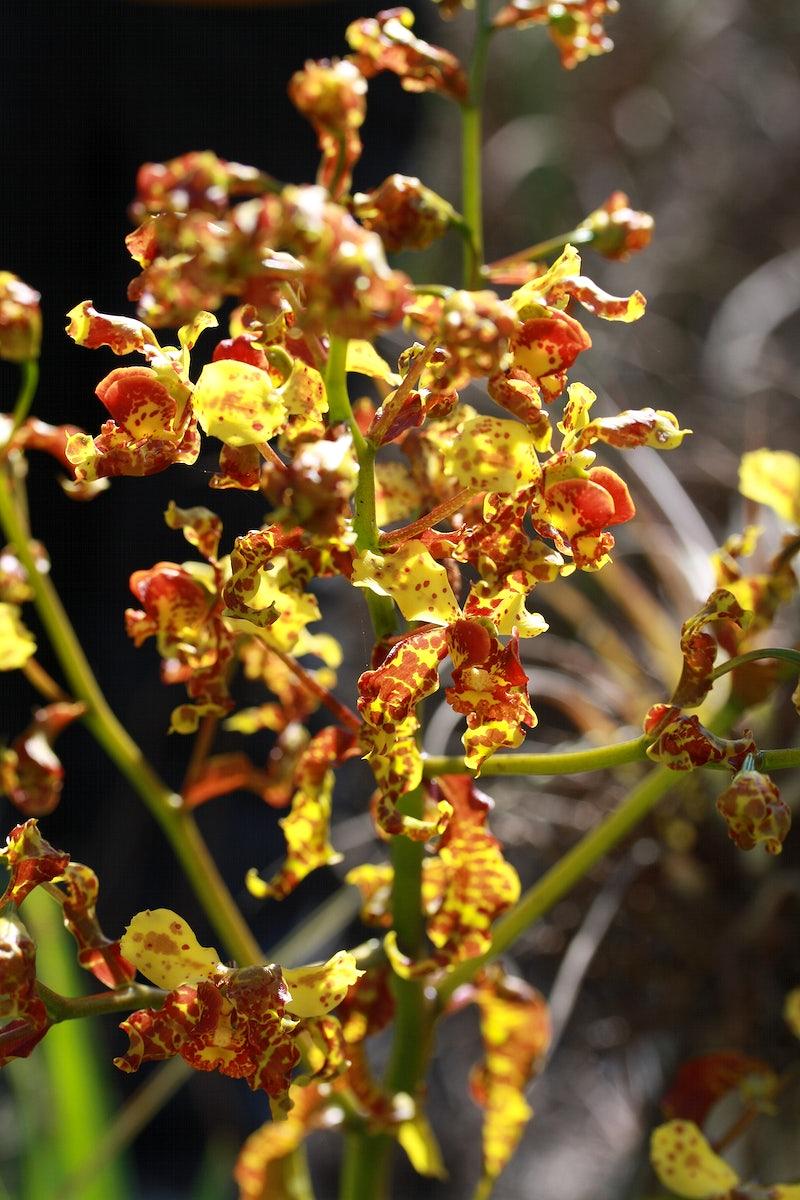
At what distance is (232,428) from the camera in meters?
0.36

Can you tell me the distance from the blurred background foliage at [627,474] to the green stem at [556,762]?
1.47ft

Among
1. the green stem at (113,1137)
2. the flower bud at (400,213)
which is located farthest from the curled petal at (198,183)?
the green stem at (113,1137)

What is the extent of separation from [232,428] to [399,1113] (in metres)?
0.29

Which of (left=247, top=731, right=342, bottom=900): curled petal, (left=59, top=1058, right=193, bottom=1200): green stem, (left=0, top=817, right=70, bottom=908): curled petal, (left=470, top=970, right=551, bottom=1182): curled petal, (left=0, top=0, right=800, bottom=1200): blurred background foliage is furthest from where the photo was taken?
(left=0, top=0, right=800, bottom=1200): blurred background foliage

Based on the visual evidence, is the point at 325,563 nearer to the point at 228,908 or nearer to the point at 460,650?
the point at 460,650

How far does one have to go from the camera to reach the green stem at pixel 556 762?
40 centimetres

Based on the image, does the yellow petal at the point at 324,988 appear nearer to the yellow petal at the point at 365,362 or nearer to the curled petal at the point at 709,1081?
the yellow petal at the point at 365,362

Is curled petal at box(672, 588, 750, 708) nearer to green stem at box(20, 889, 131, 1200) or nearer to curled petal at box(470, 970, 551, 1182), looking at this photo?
curled petal at box(470, 970, 551, 1182)

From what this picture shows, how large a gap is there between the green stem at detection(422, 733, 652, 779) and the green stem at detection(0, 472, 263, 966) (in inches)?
6.4

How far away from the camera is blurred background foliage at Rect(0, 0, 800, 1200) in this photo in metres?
0.88

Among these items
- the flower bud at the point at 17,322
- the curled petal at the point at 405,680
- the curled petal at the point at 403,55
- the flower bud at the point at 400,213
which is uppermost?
the curled petal at the point at 403,55

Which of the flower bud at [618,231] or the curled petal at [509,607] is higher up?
the flower bud at [618,231]

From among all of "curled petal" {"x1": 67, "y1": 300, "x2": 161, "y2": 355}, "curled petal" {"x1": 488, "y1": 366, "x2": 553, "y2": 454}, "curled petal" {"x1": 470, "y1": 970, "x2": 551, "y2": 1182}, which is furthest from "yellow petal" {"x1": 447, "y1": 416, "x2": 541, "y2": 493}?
"curled petal" {"x1": 470, "y1": 970, "x2": 551, "y2": 1182}

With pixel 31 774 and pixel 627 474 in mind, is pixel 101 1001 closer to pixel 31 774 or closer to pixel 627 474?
pixel 31 774
